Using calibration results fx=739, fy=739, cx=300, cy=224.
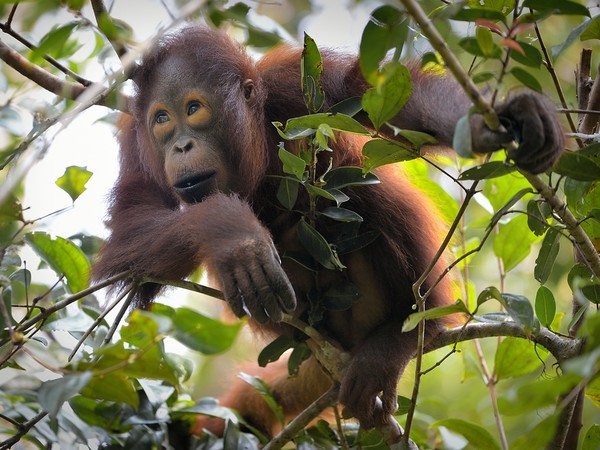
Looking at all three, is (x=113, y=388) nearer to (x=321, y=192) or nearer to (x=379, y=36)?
(x=321, y=192)

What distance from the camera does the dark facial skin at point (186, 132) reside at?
284cm

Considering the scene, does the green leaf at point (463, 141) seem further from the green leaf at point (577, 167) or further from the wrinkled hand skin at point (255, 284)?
the wrinkled hand skin at point (255, 284)

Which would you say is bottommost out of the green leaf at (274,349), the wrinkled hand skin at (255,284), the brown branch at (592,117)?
the green leaf at (274,349)

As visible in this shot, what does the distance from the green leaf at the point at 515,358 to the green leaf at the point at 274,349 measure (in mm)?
803

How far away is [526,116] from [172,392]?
174 centimetres

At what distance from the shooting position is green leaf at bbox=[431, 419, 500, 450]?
2.52 metres

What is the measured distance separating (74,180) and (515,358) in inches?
70.3

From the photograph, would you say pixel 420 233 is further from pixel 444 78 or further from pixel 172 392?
pixel 172 392

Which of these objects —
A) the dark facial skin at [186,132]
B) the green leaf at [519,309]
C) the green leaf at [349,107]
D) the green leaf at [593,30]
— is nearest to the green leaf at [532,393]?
the green leaf at [519,309]

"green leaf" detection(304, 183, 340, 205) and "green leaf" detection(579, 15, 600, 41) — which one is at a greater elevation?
"green leaf" detection(579, 15, 600, 41)

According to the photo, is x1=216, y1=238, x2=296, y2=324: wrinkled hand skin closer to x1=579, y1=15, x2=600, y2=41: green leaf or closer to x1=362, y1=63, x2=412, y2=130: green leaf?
x1=362, y1=63, x2=412, y2=130: green leaf

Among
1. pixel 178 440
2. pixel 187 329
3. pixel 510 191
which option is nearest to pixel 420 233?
pixel 510 191

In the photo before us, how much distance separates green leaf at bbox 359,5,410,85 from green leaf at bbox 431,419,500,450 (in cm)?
143

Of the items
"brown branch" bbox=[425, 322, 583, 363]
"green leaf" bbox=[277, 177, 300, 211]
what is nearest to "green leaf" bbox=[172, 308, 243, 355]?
"green leaf" bbox=[277, 177, 300, 211]
